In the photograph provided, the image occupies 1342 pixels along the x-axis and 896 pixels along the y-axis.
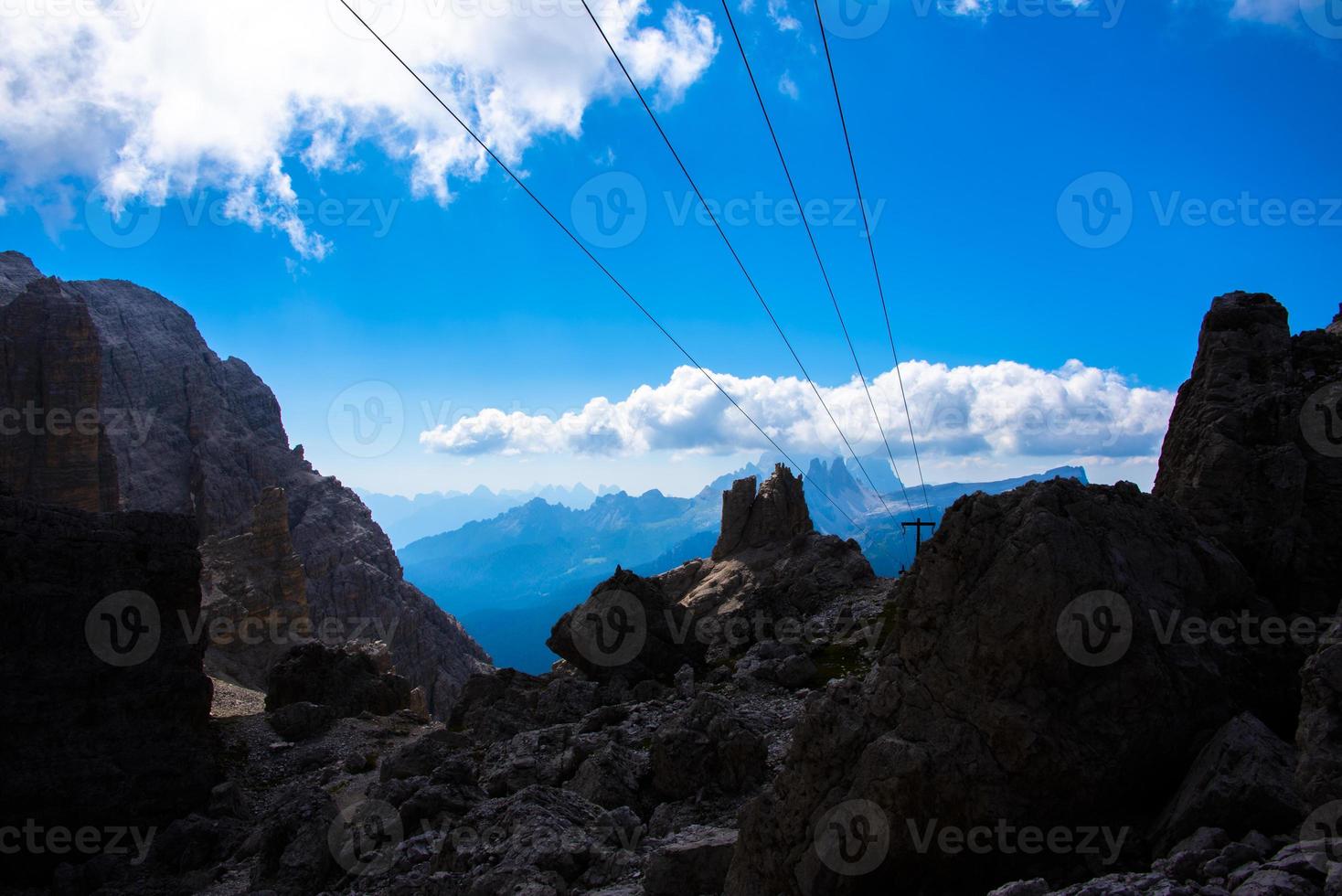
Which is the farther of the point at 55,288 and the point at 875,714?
the point at 55,288

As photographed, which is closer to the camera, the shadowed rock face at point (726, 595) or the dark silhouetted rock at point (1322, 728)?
the dark silhouetted rock at point (1322, 728)

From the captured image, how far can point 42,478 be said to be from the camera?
104 metres

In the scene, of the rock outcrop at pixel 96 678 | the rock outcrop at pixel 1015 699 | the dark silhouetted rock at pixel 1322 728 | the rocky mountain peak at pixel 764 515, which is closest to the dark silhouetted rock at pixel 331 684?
the rock outcrop at pixel 96 678

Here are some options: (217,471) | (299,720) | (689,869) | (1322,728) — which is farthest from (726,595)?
(217,471)

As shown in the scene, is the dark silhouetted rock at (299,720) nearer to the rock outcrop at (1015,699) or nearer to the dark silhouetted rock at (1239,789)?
the rock outcrop at (1015,699)

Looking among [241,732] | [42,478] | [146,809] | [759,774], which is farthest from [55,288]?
[759,774]

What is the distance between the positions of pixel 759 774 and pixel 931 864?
37.5ft

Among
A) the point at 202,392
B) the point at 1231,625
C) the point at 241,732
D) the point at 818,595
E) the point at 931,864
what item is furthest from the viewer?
the point at 202,392

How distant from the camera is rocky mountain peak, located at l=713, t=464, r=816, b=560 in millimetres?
83250

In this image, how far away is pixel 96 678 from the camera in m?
30.0

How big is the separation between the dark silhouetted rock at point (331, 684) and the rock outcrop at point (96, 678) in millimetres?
14920

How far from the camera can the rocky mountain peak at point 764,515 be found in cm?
8325

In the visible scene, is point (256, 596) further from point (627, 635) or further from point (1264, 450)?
point (1264, 450)

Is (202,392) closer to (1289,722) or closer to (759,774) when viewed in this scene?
(759,774)
